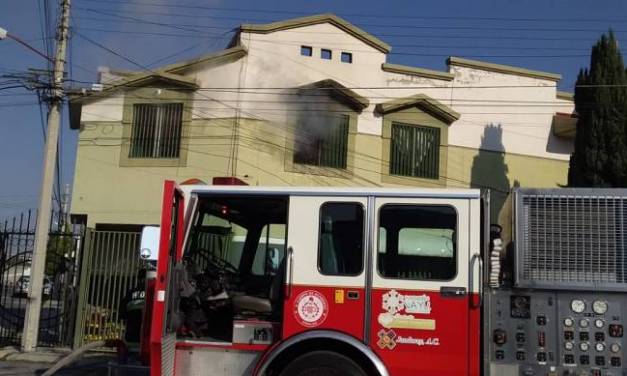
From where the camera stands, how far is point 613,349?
4633 millimetres

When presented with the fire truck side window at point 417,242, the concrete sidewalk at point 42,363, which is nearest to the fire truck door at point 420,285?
the fire truck side window at point 417,242

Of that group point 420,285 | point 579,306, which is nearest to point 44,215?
point 420,285

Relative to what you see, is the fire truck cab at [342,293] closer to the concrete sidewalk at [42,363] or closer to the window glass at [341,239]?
the window glass at [341,239]

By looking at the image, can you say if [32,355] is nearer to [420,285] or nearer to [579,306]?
[420,285]

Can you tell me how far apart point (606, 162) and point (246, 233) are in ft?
35.3

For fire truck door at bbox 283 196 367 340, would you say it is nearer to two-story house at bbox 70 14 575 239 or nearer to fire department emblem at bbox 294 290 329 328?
fire department emblem at bbox 294 290 329 328

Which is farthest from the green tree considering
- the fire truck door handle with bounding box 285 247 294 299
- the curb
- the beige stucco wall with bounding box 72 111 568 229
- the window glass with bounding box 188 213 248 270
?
the curb

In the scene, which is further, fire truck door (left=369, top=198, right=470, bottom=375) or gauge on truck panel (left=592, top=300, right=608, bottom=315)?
fire truck door (left=369, top=198, right=470, bottom=375)

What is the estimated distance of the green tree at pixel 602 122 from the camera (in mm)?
14125

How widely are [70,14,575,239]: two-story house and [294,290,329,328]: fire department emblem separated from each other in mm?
11879

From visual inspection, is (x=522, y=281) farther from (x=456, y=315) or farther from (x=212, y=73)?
(x=212, y=73)

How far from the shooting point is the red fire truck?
187 inches

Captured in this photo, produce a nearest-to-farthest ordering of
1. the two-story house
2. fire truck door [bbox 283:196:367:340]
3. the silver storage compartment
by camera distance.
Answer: fire truck door [bbox 283:196:367:340]
the silver storage compartment
the two-story house

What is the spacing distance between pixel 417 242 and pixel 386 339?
0.81 metres
